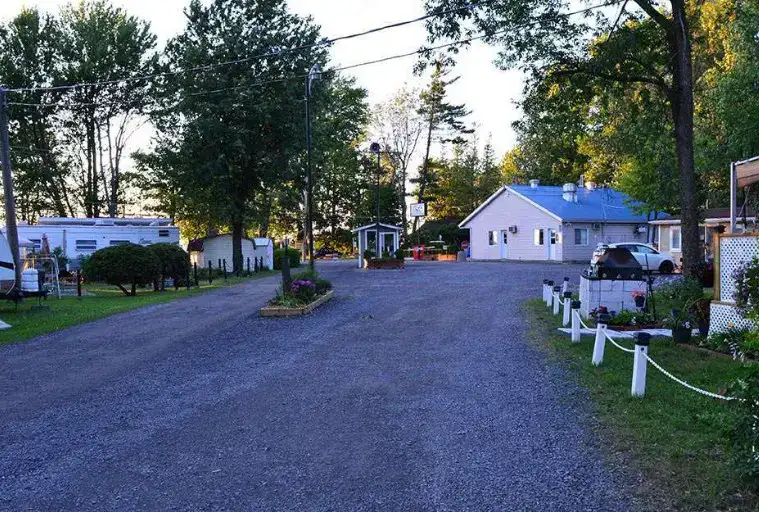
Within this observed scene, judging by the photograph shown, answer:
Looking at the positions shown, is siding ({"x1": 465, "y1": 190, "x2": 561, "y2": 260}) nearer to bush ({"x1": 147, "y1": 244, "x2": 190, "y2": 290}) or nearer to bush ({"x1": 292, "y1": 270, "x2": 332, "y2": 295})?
bush ({"x1": 147, "y1": 244, "x2": 190, "y2": 290})

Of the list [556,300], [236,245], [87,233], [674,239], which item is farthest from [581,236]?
[87,233]

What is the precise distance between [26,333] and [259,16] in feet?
80.8

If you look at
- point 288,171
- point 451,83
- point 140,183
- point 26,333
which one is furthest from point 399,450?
point 451,83

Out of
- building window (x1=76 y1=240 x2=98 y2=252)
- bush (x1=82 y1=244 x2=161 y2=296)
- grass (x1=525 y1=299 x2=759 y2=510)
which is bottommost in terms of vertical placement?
grass (x1=525 y1=299 x2=759 y2=510)

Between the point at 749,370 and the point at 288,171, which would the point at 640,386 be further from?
the point at 288,171

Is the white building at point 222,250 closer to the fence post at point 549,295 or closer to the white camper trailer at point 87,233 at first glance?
the white camper trailer at point 87,233

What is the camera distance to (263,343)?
36.5 feet

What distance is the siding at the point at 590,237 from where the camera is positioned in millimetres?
38688

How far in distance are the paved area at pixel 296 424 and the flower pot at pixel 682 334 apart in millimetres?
2252

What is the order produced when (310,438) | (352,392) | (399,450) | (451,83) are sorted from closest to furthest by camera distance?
(399,450), (310,438), (352,392), (451,83)

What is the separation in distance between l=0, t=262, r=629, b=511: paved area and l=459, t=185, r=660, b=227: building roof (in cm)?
2898

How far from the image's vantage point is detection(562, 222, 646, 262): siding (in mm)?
38688

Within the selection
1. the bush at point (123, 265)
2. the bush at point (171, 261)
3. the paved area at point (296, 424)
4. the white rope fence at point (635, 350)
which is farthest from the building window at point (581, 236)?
the paved area at point (296, 424)

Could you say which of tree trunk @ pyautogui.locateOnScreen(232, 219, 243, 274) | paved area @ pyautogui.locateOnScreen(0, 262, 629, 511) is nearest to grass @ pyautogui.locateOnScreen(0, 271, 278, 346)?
paved area @ pyautogui.locateOnScreen(0, 262, 629, 511)
